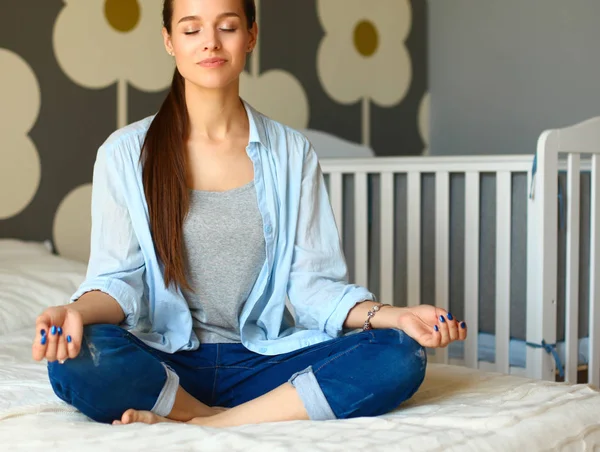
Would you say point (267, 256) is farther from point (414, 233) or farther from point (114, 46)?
point (114, 46)

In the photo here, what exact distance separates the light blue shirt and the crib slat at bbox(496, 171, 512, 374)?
2.42 ft

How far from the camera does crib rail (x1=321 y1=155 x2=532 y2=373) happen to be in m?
1.96

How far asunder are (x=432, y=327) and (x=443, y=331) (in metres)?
0.02

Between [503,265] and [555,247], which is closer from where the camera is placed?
[555,247]

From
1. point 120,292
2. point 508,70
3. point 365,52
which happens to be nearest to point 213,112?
point 120,292

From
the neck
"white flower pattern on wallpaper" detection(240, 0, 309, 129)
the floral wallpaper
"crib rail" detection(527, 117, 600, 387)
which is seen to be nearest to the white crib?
"crib rail" detection(527, 117, 600, 387)

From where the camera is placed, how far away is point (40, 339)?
0.95m

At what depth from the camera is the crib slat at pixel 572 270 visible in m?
1.85

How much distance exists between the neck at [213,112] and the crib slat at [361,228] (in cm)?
92

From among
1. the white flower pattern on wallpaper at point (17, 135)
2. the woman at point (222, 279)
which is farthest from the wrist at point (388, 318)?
the white flower pattern on wallpaper at point (17, 135)

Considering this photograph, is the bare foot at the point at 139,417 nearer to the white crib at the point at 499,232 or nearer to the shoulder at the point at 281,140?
the shoulder at the point at 281,140

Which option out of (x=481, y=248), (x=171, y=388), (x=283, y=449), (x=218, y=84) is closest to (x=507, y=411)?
(x=283, y=449)

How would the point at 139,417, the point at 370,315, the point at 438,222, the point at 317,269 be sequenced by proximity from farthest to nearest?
1. the point at 438,222
2. the point at 317,269
3. the point at 370,315
4. the point at 139,417

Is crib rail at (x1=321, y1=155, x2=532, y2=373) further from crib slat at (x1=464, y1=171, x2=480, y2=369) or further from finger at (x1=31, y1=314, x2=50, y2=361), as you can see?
finger at (x1=31, y1=314, x2=50, y2=361)
